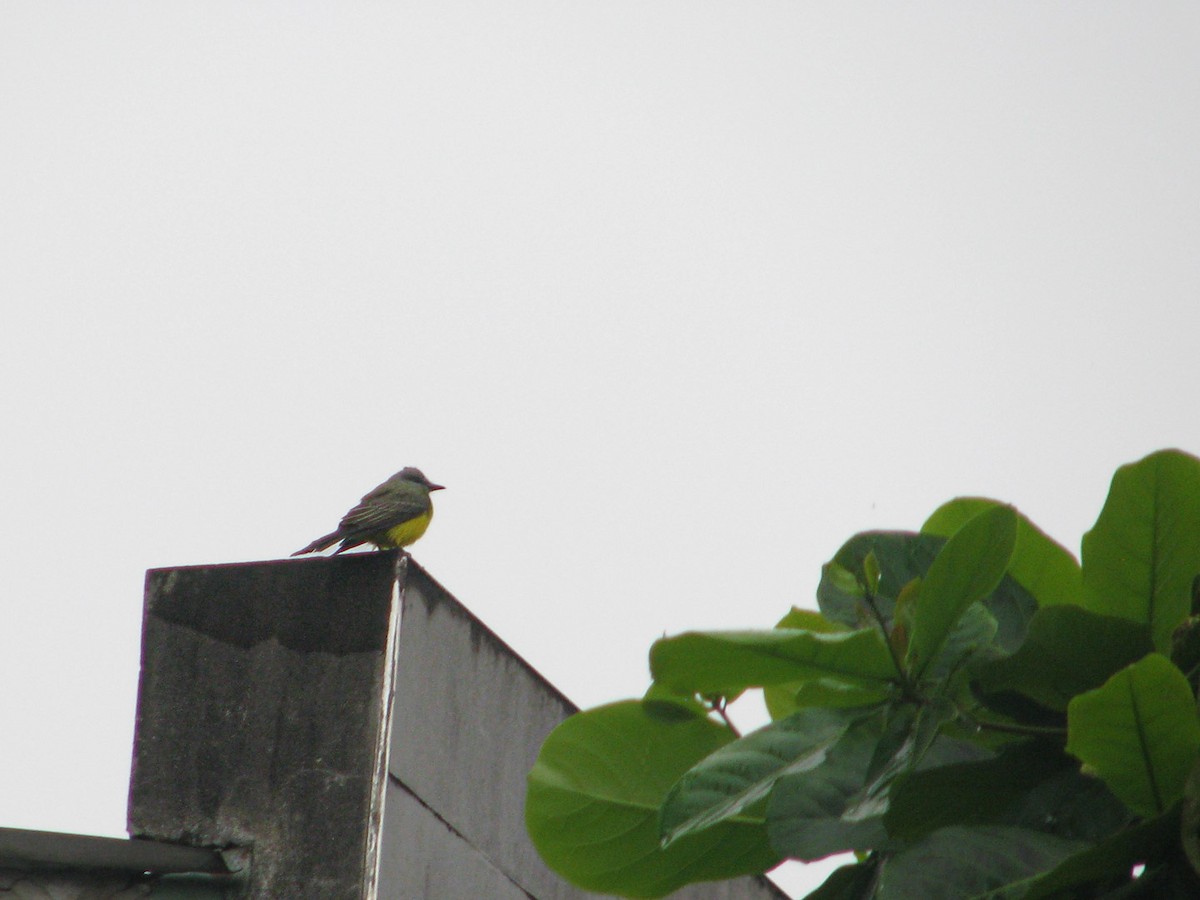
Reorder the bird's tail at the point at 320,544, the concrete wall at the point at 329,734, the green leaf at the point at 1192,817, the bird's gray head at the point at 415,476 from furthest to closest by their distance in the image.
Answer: the bird's gray head at the point at 415,476
the bird's tail at the point at 320,544
the concrete wall at the point at 329,734
the green leaf at the point at 1192,817

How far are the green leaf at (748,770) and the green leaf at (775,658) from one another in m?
0.05

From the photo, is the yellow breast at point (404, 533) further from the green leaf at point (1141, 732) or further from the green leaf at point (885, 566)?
the green leaf at point (1141, 732)

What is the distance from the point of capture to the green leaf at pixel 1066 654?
1021 millimetres

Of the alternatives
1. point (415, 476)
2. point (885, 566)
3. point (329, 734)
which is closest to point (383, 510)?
point (415, 476)

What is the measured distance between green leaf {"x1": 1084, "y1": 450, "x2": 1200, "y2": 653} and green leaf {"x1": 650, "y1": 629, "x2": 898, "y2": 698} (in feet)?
0.59

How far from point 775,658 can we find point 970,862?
0.65 feet

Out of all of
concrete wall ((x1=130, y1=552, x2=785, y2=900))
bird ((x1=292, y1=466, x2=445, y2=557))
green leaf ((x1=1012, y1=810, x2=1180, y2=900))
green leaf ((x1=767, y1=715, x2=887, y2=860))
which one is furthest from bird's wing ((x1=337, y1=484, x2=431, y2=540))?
green leaf ((x1=1012, y1=810, x2=1180, y2=900))

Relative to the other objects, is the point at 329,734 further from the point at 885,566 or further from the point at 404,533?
the point at 404,533

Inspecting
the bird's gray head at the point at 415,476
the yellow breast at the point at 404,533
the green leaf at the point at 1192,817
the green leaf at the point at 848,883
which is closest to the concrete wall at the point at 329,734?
the green leaf at the point at 848,883

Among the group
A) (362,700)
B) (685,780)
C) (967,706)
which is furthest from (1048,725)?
(362,700)

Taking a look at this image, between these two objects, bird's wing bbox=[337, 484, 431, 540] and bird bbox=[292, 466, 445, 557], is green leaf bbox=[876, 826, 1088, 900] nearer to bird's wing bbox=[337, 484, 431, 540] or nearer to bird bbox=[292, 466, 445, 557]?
bird bbox=[292, 466, 445, 557]

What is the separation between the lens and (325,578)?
4820 mm

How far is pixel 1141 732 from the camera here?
931 millimetres

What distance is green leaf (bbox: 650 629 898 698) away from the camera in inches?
41.3
